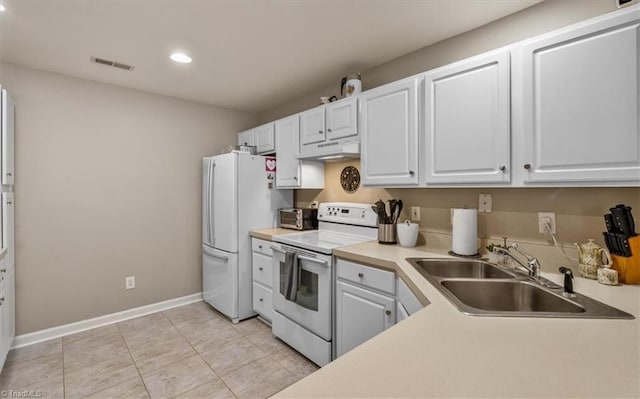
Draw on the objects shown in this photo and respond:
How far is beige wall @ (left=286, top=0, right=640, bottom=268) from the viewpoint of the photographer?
1565 millimetres

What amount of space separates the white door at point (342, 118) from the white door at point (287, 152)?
18.2 inches

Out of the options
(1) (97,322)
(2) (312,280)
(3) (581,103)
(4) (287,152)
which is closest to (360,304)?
(2) (312,280)

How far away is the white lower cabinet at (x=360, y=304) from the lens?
70.1 inches

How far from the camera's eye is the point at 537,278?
1396 mm

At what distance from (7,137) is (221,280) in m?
2.03

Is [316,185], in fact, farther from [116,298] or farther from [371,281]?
[116,298]

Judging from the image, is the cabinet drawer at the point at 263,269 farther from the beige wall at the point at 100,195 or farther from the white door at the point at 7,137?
the white door at the point at 7,137

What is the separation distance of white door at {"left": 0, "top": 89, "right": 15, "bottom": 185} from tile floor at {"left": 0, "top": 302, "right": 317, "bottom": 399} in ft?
4.59

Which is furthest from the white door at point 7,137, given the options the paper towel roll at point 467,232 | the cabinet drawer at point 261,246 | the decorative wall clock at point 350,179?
the paper towel roll at point 467,232

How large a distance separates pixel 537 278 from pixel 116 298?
3.56 metres

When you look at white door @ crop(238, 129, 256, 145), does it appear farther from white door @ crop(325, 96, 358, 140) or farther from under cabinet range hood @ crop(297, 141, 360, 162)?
white door @ crop(325, 96, 358, 140)

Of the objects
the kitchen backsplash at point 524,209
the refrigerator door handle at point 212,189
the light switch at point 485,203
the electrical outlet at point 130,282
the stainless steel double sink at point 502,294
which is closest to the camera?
the stainless steel double sink at point 502,294

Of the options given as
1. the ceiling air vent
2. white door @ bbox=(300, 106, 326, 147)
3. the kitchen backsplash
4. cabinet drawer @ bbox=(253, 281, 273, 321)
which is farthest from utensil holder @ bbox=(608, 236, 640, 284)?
the ceiling air vent

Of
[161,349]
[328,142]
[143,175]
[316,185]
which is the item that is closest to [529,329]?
[328,142]
